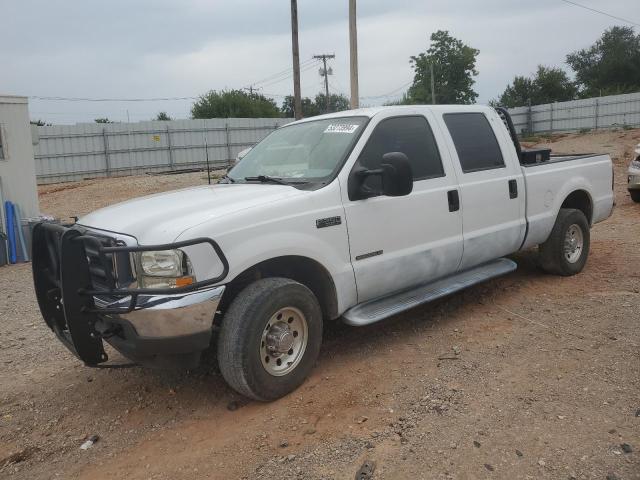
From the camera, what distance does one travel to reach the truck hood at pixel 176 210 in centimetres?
328

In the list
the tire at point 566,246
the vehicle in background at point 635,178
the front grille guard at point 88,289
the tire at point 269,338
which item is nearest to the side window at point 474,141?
the tire at point 566,246

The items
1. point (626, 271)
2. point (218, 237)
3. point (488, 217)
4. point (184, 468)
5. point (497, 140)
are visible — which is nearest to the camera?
point (184, 468)

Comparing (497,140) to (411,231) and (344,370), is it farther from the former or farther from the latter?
(344,370)

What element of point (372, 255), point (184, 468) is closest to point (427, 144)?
point (372, 255)

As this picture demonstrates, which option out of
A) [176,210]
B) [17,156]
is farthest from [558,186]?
[17,156]

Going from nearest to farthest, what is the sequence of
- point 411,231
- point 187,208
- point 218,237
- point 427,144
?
point 218,237, point 187,208, point 411,231, point 427,144

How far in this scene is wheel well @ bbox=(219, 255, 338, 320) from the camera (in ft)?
12.0

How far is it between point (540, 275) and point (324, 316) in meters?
3.23

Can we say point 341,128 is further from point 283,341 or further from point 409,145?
point 283,341

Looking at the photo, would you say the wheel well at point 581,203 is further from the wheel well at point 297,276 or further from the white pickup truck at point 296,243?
the wheel well at point 297,276

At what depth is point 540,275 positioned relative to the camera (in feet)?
20.7

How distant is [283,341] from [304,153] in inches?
60.6

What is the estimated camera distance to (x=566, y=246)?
6148mm

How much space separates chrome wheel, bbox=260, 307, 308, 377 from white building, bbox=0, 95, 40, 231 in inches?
273
